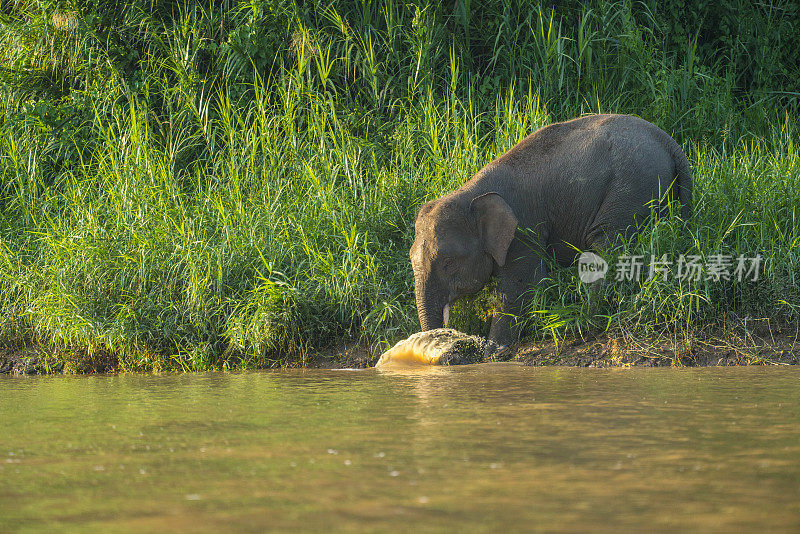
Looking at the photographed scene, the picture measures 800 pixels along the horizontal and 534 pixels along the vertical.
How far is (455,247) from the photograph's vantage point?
230 inches

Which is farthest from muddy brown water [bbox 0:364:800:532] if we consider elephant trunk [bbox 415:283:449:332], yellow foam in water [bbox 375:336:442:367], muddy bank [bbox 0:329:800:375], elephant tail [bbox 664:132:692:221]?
elephant tail [bbox 664:132:692:221]

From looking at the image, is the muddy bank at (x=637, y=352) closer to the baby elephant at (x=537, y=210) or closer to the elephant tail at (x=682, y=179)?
the baby elephant at (x=537, y=210)

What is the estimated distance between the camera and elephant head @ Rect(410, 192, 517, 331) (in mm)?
5754

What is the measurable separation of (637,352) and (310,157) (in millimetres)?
3413

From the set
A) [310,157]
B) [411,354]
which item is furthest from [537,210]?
[310,157]

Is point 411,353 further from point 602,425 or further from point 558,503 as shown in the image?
point 558,503

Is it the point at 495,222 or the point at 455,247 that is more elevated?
the point at 495,222

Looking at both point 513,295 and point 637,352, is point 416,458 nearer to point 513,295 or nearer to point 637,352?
point 637,352

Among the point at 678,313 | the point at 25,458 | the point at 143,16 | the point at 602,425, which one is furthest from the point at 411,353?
the point at 143,16

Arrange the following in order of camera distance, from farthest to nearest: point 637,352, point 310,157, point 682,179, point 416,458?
1. point 310,157
2. point 682,179
3. point 637,352
4. point 416,458

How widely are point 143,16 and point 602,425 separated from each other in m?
7.44

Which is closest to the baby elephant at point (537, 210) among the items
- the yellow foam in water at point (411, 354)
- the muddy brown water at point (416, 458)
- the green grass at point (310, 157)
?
the green grass at point (310, 157)

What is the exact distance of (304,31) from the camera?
8.33 m

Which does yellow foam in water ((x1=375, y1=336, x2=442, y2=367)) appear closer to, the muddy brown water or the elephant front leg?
the elephant front leg
